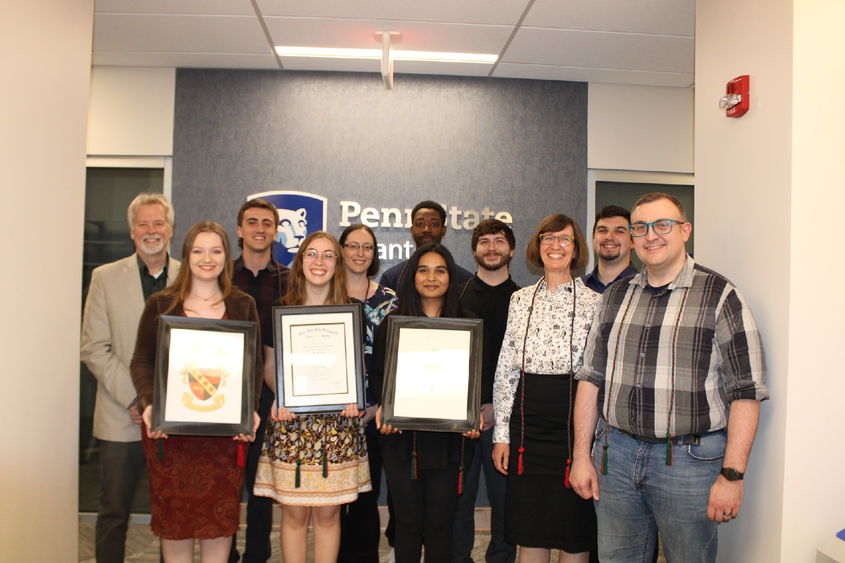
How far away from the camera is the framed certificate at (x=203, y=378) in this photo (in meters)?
2.67

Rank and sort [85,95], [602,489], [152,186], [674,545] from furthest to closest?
[152,186] < [85,95] < [602,489] < [674,545]

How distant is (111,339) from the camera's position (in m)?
3.21

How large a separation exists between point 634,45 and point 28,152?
342 centimetres

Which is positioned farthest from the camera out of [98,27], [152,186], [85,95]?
[152,186]

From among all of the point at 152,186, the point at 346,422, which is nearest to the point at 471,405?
the point at 346,422

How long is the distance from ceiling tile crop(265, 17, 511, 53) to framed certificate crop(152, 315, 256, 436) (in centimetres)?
206

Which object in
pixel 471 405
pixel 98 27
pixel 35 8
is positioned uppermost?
pixel 98 27

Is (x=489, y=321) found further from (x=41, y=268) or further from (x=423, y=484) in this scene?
(x=41, y=268)

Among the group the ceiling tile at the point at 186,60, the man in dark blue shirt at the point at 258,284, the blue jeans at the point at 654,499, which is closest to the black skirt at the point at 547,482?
the blue jeans at the point at 654,499

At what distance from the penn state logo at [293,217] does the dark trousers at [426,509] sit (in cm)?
225

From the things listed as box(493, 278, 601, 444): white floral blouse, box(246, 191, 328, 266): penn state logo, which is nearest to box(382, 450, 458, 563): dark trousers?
box(493, 278, 601, 444): white floral blouse

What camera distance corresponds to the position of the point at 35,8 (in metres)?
2.62

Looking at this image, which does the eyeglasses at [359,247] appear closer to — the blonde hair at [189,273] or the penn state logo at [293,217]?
the blonde hair at [189,273]

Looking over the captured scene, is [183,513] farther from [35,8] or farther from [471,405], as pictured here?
[35,8]
